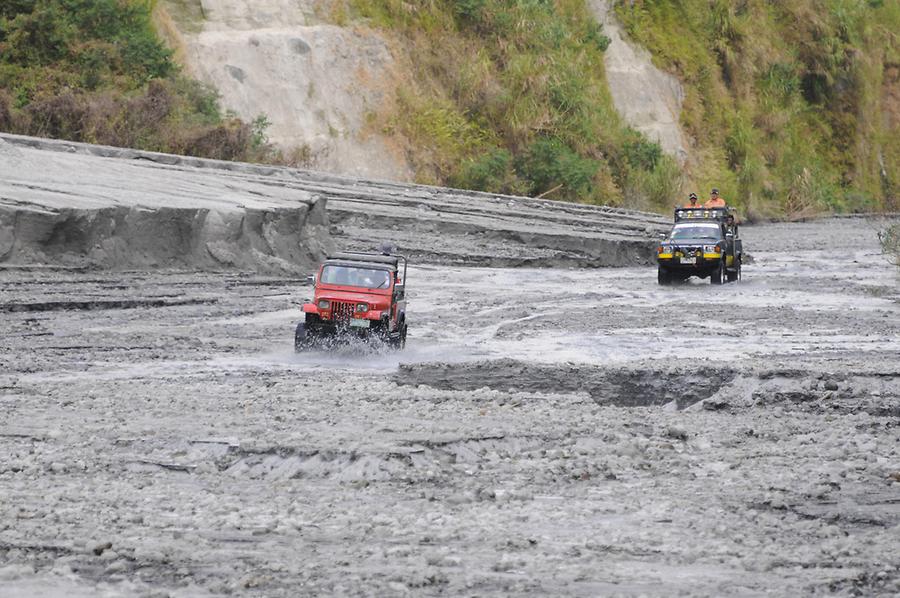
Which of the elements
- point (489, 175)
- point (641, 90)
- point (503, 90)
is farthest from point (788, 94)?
point (489, 175)

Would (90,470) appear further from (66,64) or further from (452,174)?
(452,174)

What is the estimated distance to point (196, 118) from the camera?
42.8 m

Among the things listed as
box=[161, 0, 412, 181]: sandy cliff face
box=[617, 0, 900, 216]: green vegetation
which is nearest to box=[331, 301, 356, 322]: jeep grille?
box=[161, 0, 412, 181]: sandy cliff face

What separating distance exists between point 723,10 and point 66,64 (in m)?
36.3

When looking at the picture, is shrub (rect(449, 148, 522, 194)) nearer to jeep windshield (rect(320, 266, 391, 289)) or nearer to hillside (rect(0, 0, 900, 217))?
hillside (rect(0, 0, 900, 217))

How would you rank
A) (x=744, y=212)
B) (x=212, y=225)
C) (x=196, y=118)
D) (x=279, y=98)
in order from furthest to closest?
(x=744, y=212)
(x=279, y=98)
(x=196, y=118)
(x=212, y=225)

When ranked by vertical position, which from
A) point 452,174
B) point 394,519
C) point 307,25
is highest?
point 307,25

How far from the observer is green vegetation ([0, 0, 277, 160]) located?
3975 centimetres

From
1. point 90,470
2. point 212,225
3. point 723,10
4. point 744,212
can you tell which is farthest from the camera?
point 723,10

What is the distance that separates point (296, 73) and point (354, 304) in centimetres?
3134

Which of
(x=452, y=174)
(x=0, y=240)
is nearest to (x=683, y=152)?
(x=452, y=174)

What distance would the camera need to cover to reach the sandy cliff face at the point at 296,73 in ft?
159

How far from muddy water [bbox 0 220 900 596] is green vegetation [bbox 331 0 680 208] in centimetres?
2835

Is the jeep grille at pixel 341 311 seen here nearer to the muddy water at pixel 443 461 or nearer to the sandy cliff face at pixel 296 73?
the muddy water at pixel 443 461
